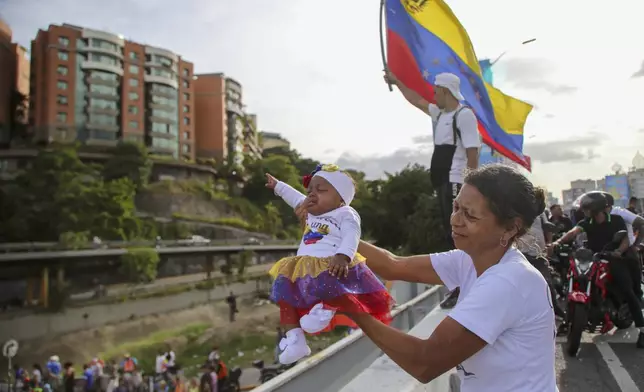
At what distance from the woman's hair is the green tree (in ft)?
194

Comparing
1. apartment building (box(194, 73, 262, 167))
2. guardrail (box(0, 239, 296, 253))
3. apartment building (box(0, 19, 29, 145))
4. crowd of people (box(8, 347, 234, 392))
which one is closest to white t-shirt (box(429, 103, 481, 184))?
crowd of people (box(8, 347, 234, 392))

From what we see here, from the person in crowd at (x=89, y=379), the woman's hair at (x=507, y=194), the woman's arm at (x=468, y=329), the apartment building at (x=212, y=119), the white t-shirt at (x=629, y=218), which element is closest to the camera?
the woman's arm at (x=468, y=329)

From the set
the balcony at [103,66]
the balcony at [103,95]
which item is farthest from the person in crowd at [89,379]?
the balcony at [103,66]

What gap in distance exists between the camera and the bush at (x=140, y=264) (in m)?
43.7

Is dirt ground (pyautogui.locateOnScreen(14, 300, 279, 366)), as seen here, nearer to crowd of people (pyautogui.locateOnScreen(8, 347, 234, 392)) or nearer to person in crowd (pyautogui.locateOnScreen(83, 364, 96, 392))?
crowd of people (pyautogui.locateOnScreen(8, 347, 234, 392))

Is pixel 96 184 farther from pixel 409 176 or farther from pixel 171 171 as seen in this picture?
pixel 409 176

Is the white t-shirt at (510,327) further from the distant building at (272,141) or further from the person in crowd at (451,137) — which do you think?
the distant building at (272,141)

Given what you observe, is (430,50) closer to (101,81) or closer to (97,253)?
(97,253)

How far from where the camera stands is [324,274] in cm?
203

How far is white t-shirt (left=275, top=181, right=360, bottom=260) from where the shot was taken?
215 cm

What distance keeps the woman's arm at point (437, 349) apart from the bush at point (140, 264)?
44.8m

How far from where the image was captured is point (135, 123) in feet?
212

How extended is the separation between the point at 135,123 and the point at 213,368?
4573 centimetres

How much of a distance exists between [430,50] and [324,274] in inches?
187
